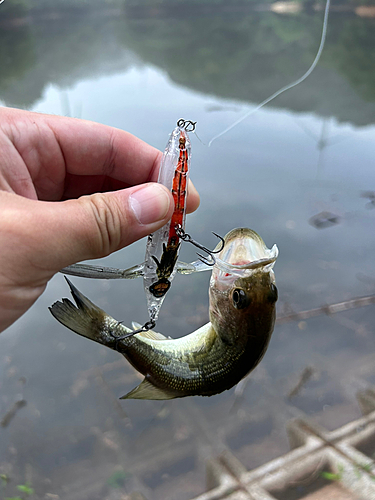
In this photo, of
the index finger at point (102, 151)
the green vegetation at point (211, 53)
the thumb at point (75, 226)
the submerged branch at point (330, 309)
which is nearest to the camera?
the thumb at point (75, 226)

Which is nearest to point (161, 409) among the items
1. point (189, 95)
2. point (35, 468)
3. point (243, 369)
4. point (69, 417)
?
point (69, 417)

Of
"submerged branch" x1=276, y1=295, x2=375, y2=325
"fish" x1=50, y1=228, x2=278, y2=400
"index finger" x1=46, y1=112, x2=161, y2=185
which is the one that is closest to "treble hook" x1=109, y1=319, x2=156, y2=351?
"fish" x1=50, y1=228, x2=278, y2=400

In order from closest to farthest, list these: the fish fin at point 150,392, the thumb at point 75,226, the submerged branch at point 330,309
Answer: the thumb at point 75,226 < the fish fin at point 150,392 < the submerged branch at point 330,309

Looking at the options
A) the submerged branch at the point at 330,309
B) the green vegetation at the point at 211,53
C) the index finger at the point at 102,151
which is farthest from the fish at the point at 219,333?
the green vegetation at the point at 211,53

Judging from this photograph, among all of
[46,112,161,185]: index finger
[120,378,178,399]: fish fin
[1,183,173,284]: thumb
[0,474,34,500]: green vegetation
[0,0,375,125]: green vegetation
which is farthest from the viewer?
[0,0,375,125]: green vegetation

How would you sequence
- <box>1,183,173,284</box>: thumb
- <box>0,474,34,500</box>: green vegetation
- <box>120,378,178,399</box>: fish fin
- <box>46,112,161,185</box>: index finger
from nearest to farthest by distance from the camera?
<box>1,183,173,284</box>: thumb
<box>120,378,178,399</box>: fish fin
<box>46,112,161,185</box>: index finger
<box>0,474,34,500</box>: green vegetation

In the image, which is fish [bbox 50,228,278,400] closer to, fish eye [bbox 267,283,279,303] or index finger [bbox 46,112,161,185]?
fish eye [bbox 267,283,279,303]

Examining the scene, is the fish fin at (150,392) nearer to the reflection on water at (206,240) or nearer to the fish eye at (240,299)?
the fish eye at (240,299)

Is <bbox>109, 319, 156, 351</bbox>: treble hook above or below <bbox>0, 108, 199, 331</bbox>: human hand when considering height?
below

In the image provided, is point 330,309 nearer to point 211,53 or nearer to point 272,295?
point 272,295
